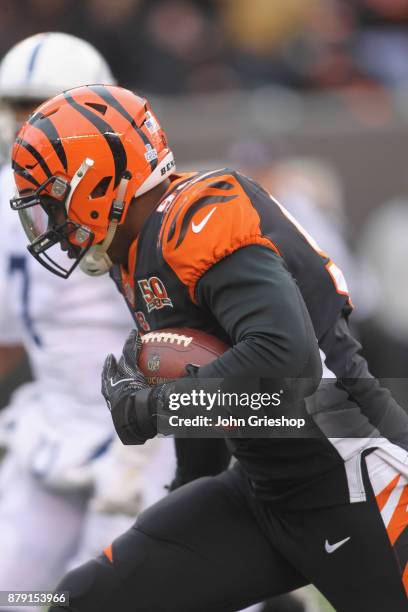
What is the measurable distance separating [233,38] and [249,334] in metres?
7.76

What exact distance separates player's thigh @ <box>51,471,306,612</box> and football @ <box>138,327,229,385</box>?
23.5 inches

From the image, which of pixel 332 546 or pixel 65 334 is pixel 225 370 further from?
pixel 65 334

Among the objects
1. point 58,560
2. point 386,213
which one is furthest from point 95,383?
point 386,213

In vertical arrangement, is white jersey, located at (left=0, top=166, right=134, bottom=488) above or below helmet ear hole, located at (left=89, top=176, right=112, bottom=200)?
below

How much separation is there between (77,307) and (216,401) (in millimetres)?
1643

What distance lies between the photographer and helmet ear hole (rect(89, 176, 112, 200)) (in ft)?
10.6

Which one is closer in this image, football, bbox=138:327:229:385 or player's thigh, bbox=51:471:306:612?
football, bbox=138:327:229:385

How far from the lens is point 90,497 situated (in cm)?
454

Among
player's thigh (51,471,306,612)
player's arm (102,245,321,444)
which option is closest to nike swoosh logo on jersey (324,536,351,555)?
player's thigh (51,471,306,612)

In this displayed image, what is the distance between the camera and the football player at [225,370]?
117 inches

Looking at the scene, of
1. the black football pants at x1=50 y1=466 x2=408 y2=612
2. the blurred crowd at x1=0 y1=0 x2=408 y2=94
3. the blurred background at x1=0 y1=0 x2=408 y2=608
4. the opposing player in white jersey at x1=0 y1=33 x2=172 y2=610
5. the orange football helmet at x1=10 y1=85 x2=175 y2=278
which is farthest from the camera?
the blurred crowd at x1=0 y1=0 x2=408 y2=94

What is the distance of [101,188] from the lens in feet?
10.6

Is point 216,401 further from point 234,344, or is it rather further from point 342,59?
point 342,59

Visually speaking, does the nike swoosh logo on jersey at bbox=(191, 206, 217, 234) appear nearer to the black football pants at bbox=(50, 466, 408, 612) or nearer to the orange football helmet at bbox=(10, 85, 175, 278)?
the orange football helmet at bbox=(10, 85, 175, 278)
